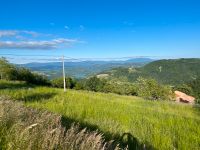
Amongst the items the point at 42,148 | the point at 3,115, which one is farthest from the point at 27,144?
the point at 3,115

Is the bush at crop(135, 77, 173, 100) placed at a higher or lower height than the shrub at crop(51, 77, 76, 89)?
lower

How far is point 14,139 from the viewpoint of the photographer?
2705 millimetres

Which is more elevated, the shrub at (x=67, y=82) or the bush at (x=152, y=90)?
the shrub at (x=67, y=82)

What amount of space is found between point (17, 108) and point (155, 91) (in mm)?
89861

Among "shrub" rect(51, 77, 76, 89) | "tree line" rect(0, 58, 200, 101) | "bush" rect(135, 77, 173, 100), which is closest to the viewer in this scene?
"tree line" rect(0, 58, 200, 101)

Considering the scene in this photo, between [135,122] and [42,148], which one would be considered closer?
[42,148]

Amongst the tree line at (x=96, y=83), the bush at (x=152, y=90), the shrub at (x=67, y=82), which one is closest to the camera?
the tree line at (x=96, y=83)

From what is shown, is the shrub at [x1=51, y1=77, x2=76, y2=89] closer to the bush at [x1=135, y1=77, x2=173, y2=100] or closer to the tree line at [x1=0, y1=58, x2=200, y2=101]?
the tree line at [x1=0, y1=58, x2=200, y2=101]

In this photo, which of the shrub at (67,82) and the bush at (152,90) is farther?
the bush at (152,90)

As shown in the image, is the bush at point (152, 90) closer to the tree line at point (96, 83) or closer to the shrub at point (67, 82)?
the tree line at point (96, 83)

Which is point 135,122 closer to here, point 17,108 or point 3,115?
point 17,108

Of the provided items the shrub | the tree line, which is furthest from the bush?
the shrub

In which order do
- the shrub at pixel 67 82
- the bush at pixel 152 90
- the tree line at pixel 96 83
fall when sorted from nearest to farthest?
the tree line at pixel 96 83 → the shrub at pixel 67 82 → the bush at pixel 152 90

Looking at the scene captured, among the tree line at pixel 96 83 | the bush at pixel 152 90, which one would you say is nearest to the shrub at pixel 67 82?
the tree line at pixel 96 83
